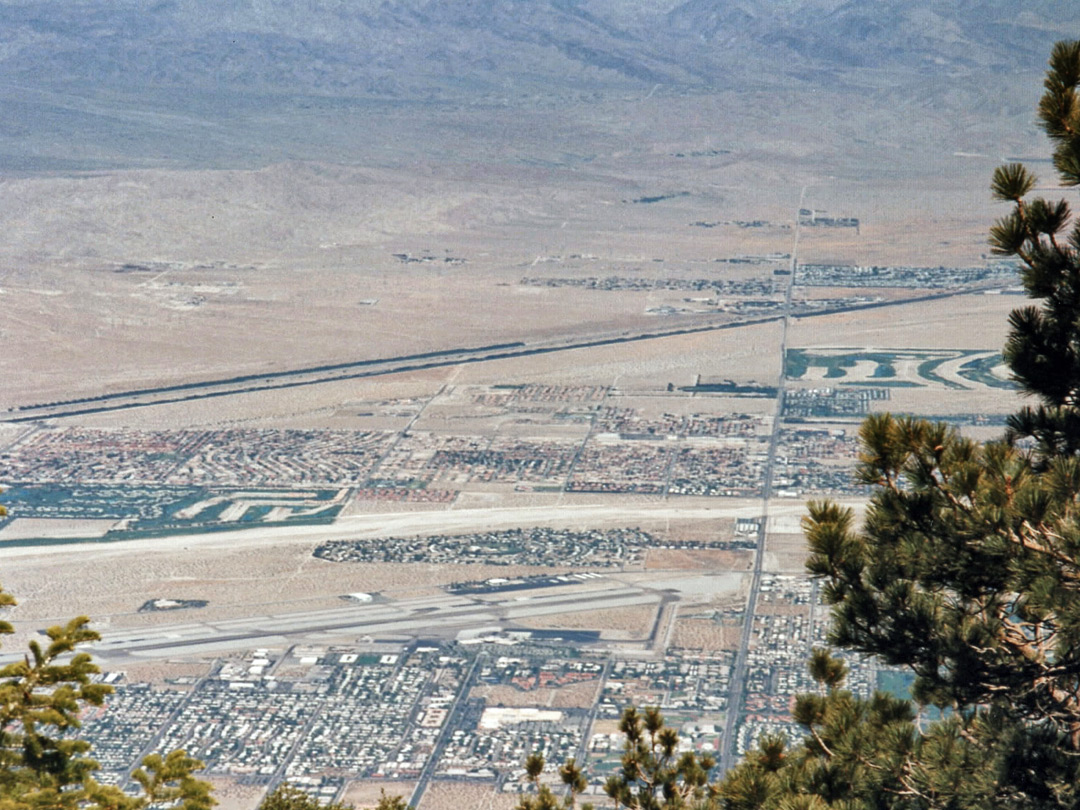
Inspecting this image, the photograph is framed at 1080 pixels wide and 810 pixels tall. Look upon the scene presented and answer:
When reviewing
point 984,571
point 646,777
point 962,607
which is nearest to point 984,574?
point 984,571

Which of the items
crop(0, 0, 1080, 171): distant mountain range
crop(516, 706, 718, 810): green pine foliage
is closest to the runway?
crop(516, 706, 718, 810): green pine foliage

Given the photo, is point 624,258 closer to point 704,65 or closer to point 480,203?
point 480,203

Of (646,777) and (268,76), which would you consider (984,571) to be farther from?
(268,76)

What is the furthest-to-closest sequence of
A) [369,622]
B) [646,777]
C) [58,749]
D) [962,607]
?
[369,622], [646,777], [58,749], [962,607]

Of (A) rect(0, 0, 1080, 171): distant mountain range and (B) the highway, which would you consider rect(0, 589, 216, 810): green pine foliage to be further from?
(A) rect(0, 0, 1080, 171): distant mountain range

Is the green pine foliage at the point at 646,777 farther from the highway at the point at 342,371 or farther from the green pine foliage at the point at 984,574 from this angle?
the highway at the point at 342,371

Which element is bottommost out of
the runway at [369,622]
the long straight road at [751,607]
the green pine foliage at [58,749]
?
the runway at [369,622]

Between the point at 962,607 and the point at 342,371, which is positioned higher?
the point at 962,607

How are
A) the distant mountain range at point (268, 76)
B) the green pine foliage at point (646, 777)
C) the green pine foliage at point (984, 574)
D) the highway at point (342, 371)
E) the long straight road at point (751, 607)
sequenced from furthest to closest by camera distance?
the distant mountain range at point (268, 76) → the highway at point (342, 371) → the long straight road at point (751, 607) → the green pine foliage at point (646, 777) → the green pine foliage at point (984, 574)

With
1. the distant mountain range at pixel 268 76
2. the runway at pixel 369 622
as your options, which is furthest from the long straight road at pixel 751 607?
the distant mountain range at pixel 268 76

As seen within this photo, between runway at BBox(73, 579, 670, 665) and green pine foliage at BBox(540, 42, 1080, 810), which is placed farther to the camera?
runway at BBox(73, 579, 670, 665)
